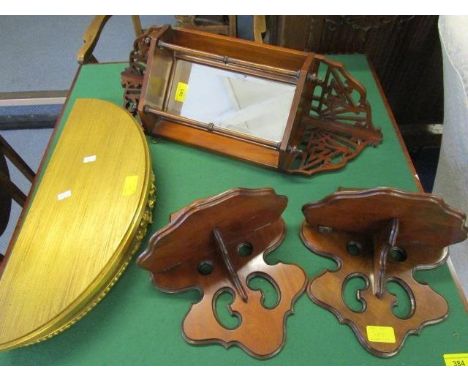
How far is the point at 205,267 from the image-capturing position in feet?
2.80

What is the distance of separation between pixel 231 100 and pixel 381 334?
73cm

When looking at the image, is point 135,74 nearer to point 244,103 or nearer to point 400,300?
point 244,103

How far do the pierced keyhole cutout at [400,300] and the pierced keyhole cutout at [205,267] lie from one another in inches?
16.4

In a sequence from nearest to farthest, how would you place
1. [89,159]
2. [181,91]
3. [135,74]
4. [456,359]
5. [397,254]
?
1. [456,359]
2. [397,254]
3. [89,159]
4. [181,91]
5. [135,74]

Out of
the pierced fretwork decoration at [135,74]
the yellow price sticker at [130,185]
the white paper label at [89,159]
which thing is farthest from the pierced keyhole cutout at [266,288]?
the pierced fretwork decoration at [135,74]

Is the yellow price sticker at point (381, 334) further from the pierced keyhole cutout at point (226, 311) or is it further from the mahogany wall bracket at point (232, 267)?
the pierced keyhole cutout at point (226, 311)

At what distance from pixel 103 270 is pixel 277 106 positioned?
2.07 feet

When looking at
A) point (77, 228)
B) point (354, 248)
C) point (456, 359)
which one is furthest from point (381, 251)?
point (77, 228)

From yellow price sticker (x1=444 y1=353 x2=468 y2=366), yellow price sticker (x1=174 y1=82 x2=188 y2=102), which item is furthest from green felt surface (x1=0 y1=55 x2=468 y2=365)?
yellow price sticker (x1=174 y1=82 x2=188 y2=102)

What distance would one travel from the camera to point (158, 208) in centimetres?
100

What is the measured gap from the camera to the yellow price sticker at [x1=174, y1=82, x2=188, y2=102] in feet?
3.60

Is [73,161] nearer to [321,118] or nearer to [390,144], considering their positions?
[321,118]

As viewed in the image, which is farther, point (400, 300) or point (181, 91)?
point (181, 91)

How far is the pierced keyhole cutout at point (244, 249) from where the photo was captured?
2.84 feet
